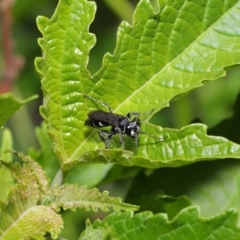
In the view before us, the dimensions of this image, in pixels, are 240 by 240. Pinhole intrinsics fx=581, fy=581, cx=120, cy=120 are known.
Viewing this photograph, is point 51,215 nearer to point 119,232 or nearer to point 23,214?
point 23,214

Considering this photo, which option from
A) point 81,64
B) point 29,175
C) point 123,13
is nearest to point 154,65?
point 81,64

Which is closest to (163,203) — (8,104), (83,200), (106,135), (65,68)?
(106,135)

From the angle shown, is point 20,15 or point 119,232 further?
point 20,15

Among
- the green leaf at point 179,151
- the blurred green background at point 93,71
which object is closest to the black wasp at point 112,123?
the green leaf at point 179,151

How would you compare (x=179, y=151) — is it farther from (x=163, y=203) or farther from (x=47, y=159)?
(x=47, y=159)

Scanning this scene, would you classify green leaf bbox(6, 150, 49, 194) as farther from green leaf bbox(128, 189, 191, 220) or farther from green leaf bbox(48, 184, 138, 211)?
green leaf bbox(128, 189, 191, 220)
